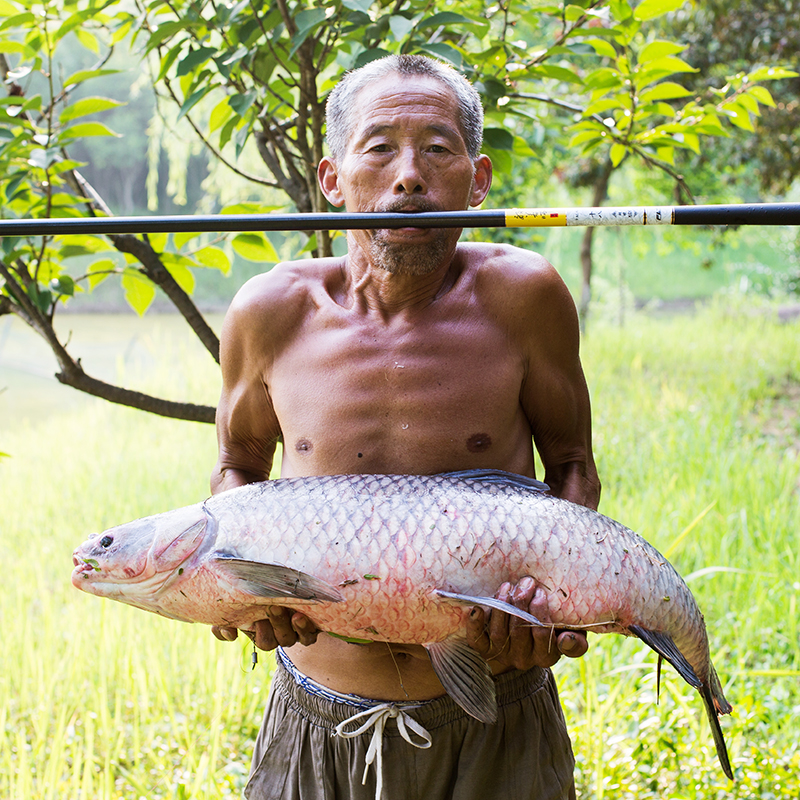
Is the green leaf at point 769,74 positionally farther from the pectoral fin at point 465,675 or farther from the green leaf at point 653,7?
the pectoral fin at point 465,675

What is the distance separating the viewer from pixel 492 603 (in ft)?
4.73

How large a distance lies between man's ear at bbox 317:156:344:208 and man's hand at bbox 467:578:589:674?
3.45 ft

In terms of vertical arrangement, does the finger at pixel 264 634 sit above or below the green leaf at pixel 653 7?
below

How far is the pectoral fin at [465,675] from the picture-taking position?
5.04 feet

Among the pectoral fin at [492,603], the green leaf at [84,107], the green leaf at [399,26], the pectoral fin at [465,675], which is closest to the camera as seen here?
the pectoral fin at [492,603]

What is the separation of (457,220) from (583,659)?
2.45 meters

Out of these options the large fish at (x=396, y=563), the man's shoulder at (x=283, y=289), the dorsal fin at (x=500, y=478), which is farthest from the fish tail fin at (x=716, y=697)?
the man's shoulder at (x=283, y=289)

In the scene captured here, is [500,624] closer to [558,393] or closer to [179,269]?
[558,393]

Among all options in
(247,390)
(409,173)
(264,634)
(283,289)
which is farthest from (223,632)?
(409,173)

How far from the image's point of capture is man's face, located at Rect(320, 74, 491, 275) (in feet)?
5.77

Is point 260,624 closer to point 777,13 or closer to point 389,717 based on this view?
point 389,717

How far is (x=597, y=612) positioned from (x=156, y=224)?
1.10 metres

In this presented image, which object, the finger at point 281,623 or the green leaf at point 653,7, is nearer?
the finger at point 281,623

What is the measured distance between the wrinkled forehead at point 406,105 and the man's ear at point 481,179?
0.17 metres
